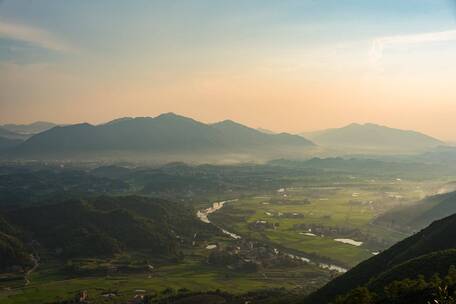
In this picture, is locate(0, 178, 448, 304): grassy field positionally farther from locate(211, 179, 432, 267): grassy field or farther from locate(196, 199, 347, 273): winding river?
locate(196, 199, 347, 273): winding river

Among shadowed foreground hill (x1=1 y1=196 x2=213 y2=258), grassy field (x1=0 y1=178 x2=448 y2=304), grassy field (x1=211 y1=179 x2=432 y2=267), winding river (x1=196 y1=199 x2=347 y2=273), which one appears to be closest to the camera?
grassy field (x1=0 y1=178 x2=448 y2=304)

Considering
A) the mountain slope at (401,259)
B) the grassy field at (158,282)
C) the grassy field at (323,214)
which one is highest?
the mountain slope at (401,259)

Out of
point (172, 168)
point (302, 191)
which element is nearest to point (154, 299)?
point (302, 191)

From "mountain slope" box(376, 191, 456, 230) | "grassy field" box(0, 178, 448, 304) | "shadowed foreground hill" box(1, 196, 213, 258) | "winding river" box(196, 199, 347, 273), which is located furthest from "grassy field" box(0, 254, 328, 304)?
"mountain slope" box(376, 191, 456, 230)

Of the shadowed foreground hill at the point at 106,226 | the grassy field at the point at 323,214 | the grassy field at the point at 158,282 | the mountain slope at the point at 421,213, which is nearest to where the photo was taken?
the grassy field at the point at 158,282

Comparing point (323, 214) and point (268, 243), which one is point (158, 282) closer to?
point (268, 243)

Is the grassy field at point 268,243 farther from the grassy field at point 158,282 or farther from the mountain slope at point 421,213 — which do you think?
the mountain slope at point 421,213

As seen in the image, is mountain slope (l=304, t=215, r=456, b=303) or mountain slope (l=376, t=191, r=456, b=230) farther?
mountain slope (l=376, t=191, r=456, b=230)

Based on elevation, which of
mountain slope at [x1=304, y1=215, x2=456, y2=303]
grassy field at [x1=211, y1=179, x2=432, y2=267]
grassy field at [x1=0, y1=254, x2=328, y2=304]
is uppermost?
mountain slope at [x1=304, y1=215, x2=456, y2=303]

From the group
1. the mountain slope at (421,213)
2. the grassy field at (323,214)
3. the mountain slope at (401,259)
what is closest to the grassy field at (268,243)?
the grassy field at (323,214)
